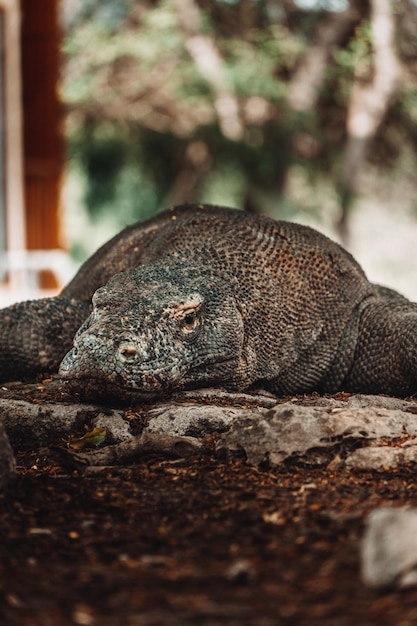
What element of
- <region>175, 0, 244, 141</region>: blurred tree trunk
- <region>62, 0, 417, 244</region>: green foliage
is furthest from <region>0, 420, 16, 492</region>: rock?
<region>175, 0, 244, 141</region>: blurred tree trunk

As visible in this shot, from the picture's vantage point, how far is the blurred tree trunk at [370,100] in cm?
A: 1702

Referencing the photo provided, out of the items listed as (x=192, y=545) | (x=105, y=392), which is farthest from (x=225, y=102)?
(x=192, y=545)

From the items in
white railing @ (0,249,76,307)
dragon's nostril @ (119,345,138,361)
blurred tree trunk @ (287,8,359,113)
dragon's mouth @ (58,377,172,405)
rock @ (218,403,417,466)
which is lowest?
rock @ (218,403,417,466)

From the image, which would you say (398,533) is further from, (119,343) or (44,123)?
(44,123)

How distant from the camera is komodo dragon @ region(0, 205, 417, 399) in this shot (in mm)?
3533

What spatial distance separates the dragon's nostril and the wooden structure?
9816 millimetres

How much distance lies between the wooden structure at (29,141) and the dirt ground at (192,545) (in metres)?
10.5

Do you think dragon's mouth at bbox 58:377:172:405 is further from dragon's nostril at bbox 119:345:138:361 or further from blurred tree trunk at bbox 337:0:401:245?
blurred tree trunk at bbox 337:0:401:245

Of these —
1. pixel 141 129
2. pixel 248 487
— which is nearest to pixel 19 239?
pixel 141 129

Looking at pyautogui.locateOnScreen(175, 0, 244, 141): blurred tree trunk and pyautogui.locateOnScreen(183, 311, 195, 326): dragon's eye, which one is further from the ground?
pyautogui.locateOnScreen(175, 0, 244, 141): blurred tree trunk

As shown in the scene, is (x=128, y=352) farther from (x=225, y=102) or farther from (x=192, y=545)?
(x=225, y=102)

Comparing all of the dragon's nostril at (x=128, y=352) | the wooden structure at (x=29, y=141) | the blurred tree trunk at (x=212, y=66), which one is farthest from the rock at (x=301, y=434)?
the blurred tree trunk at (x=212, y=66)

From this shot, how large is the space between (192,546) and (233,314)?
1869 millimetres

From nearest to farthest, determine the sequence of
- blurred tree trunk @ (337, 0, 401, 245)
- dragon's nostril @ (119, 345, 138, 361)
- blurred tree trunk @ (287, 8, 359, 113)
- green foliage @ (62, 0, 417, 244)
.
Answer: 1. dragon's nostril @ (119, 345, 138, 361)
2. green foliage @ (62, 0, 417, 244)
3. blurred tree trunk @ (337, 0, 401, 245)
4. blurred tree trunk @ (287, 8, 359, 113)
